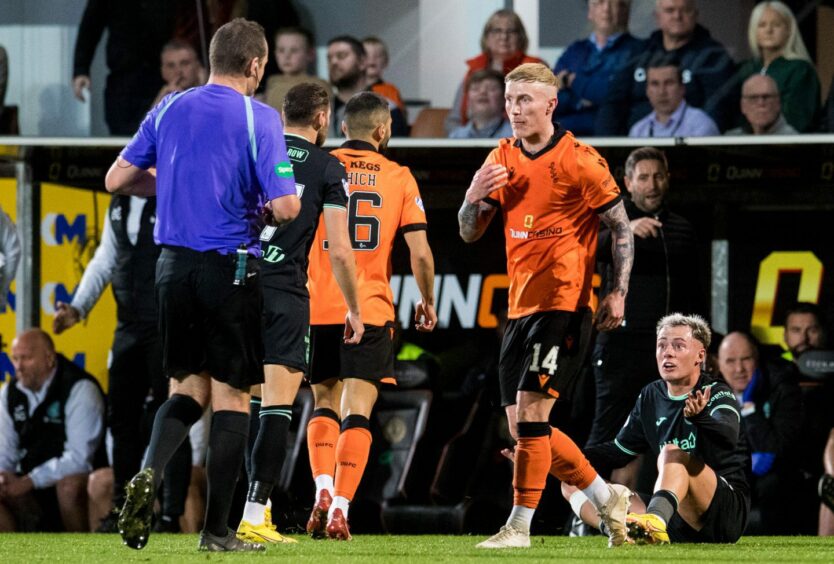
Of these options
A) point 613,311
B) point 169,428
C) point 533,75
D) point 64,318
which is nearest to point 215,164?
point 169,428

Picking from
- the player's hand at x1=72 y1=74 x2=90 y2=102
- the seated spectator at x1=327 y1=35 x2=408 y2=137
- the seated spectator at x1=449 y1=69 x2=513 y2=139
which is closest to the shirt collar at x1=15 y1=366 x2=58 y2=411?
the player's hand at x1=72 y1=74 x2=90 y2=102

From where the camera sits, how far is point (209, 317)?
5125mm

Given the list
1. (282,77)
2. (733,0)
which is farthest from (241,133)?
(733,0)

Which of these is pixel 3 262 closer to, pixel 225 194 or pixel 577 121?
pixel 577 121

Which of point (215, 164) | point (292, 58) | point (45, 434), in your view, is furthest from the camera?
point (292, 58)

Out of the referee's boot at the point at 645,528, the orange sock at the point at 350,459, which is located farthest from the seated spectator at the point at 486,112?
the referee's boot at the point at 645,528

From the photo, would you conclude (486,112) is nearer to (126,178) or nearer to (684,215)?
(684,215)

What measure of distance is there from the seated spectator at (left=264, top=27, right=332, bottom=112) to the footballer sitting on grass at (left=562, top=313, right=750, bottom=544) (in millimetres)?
4047

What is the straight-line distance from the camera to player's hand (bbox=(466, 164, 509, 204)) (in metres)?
6.02

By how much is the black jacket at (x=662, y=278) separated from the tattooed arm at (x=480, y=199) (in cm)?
247

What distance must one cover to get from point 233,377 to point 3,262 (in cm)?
426

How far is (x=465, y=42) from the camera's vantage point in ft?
32.8

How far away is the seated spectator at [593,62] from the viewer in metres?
9.62

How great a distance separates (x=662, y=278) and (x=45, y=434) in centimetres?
388
